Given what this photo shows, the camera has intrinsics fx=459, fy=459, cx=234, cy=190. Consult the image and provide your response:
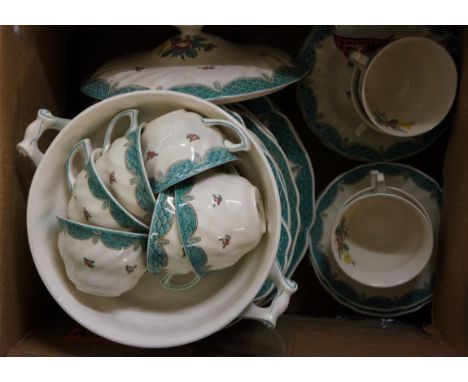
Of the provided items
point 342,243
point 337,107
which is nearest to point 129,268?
point 342,243

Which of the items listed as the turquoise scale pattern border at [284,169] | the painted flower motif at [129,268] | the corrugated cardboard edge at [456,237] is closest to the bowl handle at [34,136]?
the painted flower motif at [129,268]

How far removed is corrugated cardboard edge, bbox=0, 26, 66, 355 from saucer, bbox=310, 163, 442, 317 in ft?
1.81

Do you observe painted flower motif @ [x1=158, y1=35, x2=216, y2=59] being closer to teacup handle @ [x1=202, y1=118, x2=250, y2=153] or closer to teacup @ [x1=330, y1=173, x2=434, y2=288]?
teacup handle @ [x1=202, y1=118, x2=250, y2=153]

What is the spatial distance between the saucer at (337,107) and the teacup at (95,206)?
484mm

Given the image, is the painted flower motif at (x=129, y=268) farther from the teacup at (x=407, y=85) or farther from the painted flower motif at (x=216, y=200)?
the teacup at (x=407, y=85)

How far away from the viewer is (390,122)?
0.89m

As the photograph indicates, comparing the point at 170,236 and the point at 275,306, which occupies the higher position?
the point at 170,236

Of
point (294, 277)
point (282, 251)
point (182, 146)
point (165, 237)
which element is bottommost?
point (294, 277)

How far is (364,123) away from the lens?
90 cm

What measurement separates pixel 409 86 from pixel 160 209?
0.60m

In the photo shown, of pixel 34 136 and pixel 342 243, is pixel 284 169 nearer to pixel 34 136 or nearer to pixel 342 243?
pixel 342 243

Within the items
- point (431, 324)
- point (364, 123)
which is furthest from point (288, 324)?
point (364, 123)

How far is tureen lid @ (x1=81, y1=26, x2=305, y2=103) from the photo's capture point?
0.73 metres

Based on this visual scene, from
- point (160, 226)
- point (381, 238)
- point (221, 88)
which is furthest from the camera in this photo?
point (381, 238)
